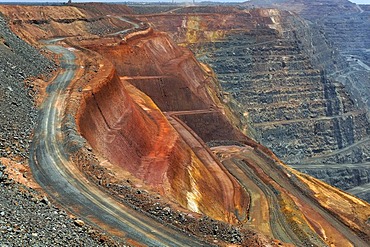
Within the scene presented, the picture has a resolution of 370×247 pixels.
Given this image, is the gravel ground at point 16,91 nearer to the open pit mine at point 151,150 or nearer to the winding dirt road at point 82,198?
the open pit mine at point 151,150

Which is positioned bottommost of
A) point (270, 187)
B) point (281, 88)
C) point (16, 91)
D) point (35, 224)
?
point (281, 88)

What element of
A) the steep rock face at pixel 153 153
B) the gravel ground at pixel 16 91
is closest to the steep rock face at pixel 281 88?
the steep rock face at pixel 153 153

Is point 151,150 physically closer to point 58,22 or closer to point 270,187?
point 270,187

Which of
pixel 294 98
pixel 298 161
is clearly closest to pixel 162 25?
pixel 294 98

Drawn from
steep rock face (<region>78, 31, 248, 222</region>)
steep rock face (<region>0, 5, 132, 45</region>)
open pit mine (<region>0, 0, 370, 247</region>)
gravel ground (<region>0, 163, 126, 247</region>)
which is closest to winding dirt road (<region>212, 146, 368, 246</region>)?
open pit mine (<region>0, 0, 370, 247</region>)

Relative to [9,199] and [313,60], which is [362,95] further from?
[9,199]

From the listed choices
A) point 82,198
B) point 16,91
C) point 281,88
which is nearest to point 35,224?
point 82,198
